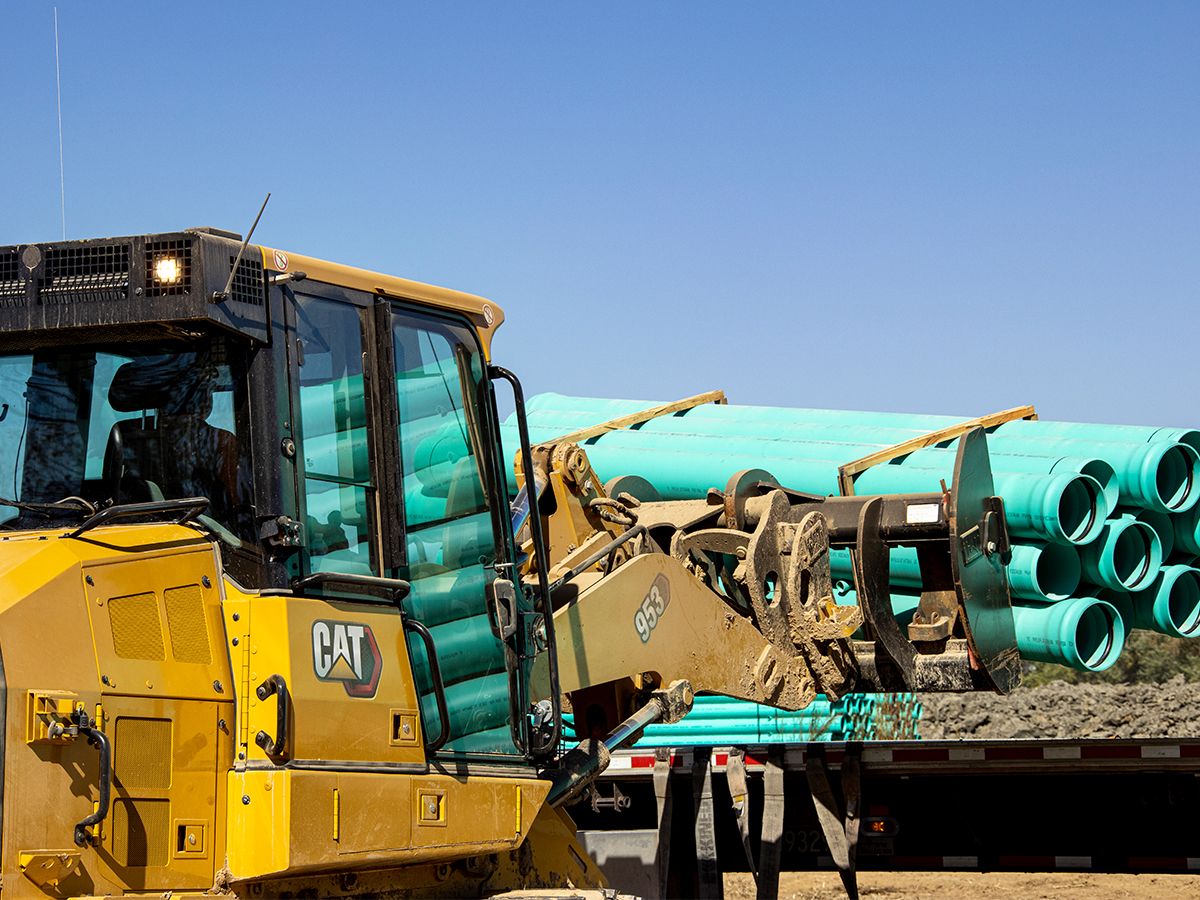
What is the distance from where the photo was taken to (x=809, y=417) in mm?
10391

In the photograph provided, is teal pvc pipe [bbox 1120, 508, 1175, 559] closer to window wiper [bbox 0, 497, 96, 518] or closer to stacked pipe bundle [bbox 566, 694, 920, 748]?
stacked pipe bundle [bbox 566, 694, 920, 748]

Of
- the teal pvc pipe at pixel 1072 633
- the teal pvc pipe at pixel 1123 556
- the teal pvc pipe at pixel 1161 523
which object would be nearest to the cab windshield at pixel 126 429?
the teal pvc pipe at pixel 1072 633

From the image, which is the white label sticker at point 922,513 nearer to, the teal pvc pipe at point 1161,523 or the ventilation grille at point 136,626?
the teal pvc pipe at point 1161,523

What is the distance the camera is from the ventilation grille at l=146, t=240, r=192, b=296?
195 inches

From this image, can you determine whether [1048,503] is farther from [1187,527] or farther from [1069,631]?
[1187,527]

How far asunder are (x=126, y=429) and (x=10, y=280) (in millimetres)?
626

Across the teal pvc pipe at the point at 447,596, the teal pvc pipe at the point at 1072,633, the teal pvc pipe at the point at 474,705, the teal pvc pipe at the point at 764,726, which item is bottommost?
Answer: the teal pvc pipe at the point at 764,726

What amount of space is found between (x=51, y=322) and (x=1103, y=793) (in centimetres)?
665

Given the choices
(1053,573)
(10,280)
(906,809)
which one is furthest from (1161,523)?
(10,280)

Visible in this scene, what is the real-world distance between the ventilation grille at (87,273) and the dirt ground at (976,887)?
9.68m

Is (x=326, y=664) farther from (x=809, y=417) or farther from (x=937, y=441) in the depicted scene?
(x=809, y=417)

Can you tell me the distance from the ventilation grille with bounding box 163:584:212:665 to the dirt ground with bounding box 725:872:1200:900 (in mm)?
9288

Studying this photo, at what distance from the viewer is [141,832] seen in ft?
15.5

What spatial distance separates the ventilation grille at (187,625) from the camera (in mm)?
4844
